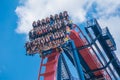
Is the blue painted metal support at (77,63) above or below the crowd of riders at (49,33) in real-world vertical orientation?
below

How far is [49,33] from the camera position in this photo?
35.3m

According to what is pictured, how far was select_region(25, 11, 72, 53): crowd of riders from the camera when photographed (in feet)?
110

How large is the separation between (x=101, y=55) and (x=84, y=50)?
3.42 m

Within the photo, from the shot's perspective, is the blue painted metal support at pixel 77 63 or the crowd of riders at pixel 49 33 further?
the crowd of riders at pixel 49 33

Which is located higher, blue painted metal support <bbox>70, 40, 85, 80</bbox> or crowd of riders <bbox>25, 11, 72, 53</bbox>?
crowd of riders <bbox>25, 11, 72, 53</bbox>

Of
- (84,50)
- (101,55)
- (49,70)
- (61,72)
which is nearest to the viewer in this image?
(49,70)

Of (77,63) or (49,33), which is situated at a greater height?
(49,33)

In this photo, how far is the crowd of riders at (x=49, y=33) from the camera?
33.7 metres

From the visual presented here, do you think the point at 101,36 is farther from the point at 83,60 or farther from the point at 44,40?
the point at 44,40

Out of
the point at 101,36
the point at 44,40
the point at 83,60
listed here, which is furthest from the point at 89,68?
the point at 44,40

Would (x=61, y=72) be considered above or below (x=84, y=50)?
below

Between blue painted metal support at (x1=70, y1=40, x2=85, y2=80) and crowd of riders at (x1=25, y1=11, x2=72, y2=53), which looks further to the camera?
crowd of riders at (x1=25, y1=11, x2=72, y2=53)

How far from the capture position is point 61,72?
111 feet

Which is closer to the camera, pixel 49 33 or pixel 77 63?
pixel 77 63
